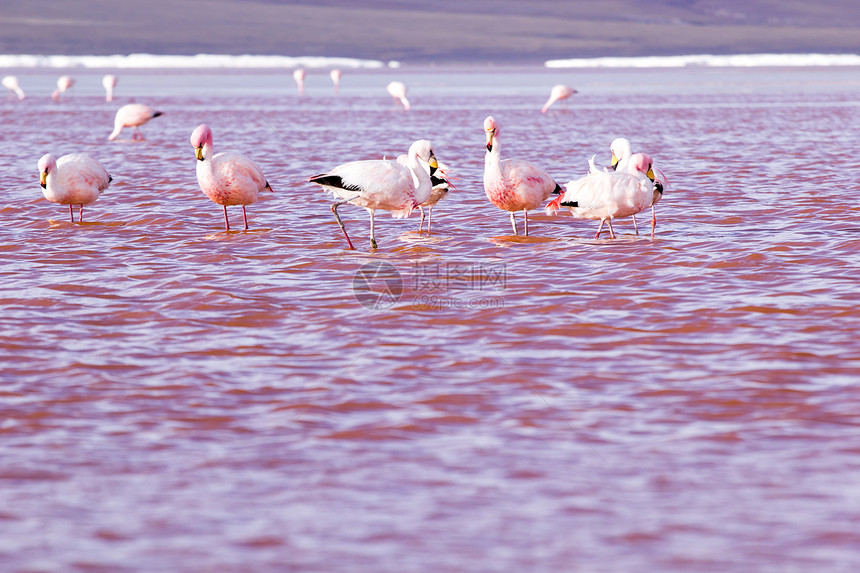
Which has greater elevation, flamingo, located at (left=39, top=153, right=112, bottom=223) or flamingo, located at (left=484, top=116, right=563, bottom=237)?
flamingo, located at (left=39, top=153, right=112, bottom=223)

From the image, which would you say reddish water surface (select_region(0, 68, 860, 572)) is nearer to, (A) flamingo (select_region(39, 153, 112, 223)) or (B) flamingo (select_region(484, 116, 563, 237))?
(A) flamingo (select_region(39, 153, 112, 223))

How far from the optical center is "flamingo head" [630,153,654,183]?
37.3ft

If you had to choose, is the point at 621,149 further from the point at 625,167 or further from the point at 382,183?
the point at 382,183

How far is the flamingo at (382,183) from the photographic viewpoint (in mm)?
10789

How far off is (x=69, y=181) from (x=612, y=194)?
6.56 metres

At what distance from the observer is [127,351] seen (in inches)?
276

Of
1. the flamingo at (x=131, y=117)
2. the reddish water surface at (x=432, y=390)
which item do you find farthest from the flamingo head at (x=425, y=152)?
the flamingo at (x=131, y=117)

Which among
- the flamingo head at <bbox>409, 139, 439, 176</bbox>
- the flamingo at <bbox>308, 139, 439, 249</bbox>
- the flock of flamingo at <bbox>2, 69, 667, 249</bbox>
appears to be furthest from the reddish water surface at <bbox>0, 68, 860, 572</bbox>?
the flamingo head at <bbox>409, 139, 439, 176</bbox>

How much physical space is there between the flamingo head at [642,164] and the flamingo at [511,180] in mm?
966

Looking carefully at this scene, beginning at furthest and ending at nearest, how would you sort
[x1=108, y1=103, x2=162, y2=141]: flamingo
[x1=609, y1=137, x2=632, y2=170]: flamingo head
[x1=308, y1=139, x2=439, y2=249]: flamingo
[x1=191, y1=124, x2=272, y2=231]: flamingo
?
[x1=108, y1=103, x2=162, y2=141]: flamingo < [x1=609, y1=137, x2=632, y2=170]: flamingo head < [x1=191, y1=124, x2=272, y2=231]: flamingo < [x1=308, y1=139, x2=439, y2=249]: flamingo

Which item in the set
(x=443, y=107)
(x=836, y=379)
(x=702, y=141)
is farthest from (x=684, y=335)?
(x=443, y=107)

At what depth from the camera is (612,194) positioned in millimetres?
10969

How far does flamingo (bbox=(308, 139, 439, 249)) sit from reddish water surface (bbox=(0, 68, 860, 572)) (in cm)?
53
